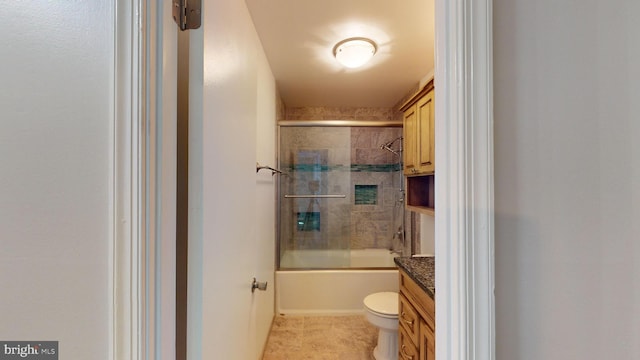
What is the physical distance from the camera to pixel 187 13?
67 centimetres

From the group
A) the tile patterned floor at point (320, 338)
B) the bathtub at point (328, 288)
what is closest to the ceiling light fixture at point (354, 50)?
the bathtub at point (328, 288)

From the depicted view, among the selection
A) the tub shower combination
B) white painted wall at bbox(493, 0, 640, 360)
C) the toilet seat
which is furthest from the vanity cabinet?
white painted wall at bbox(493, 0, 640, 360)

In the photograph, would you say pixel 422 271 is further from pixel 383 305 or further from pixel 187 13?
pixel 187 13

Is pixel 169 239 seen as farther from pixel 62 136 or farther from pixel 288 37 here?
pixel 288 37

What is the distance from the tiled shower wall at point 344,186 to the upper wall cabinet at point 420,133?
1.04 metres

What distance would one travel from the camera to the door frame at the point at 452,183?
1.69 ft

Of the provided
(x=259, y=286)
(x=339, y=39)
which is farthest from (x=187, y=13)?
(x=339, y=39)

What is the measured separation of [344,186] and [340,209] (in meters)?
0.30

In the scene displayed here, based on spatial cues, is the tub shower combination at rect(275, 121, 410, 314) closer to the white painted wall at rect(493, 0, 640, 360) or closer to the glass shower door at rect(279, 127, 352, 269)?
the glass shower door at rect(279, 127, 352, 269)

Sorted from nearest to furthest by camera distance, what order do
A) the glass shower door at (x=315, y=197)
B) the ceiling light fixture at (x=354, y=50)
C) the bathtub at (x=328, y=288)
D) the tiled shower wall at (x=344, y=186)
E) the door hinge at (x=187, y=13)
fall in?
1. the door hinge at (x=187, y=13)
2. the ceiling light fixture at (x=354, y=50)
3. the bathtub at (x=328, y=288)
4. the glass shower door at (x=315, y=197)
5. the tiled shower wall at (x=344, y=186)

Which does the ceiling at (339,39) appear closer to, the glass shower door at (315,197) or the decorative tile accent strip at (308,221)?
the glass shower door at (315,197)

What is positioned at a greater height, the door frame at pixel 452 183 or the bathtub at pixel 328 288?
the door frame at pixel 452 183

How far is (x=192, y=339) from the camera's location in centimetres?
69

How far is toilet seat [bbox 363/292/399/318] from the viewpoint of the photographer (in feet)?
6.11
